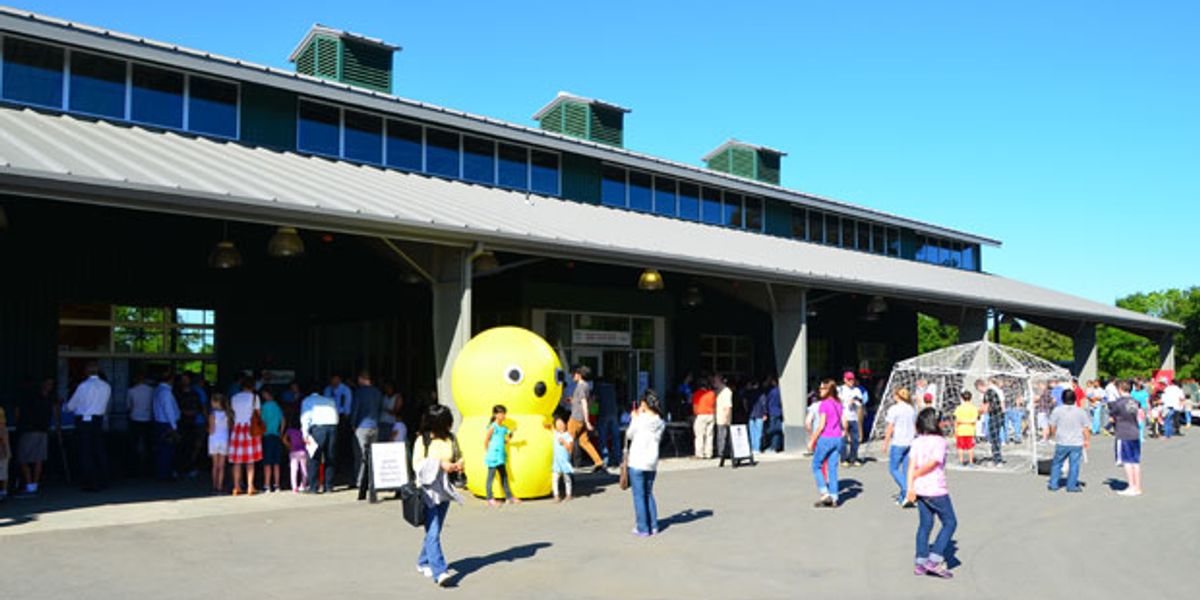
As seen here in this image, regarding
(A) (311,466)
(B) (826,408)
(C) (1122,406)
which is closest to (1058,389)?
(C) (1122,406)

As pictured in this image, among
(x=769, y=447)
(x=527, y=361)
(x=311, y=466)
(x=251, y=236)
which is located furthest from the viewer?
(x=769, y=447)

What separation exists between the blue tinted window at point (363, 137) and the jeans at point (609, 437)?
705 centimetres

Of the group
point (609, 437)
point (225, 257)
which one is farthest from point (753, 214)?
point (225, 257)

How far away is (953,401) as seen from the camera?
22062 mm

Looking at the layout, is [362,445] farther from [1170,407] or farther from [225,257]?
[1170,407]

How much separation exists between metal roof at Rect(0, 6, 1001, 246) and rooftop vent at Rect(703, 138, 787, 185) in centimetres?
332

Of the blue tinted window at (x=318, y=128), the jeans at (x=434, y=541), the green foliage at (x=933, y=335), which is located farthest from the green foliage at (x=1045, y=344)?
the jeans at (x=434, y=541)

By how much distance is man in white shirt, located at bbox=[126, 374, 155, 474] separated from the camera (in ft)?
43.6

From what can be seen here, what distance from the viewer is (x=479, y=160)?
64.5ft

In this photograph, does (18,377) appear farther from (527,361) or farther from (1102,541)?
(1102,541)

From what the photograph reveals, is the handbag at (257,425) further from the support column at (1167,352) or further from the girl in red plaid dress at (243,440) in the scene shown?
the support column at (1167,352)

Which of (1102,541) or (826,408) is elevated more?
(826,408)

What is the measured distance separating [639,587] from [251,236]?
1156cm

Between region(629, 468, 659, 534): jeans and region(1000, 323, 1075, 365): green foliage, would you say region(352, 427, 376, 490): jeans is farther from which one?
region(1000, 323, 1075, 365): green foliage
